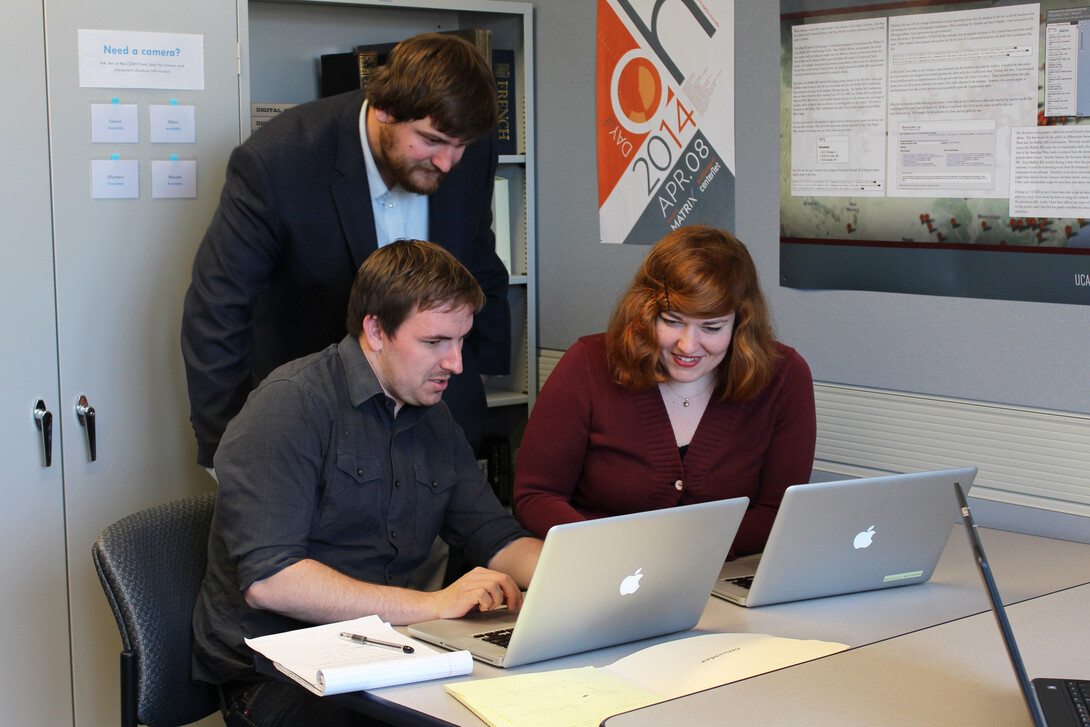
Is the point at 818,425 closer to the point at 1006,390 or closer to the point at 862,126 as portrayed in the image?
the point at 1006,390

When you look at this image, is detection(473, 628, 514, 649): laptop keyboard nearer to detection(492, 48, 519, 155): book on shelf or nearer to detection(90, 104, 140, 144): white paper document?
detection(90, 104, 140, 144): white paper document

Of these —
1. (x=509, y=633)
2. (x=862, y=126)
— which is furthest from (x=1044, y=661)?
(x=862, y=126)

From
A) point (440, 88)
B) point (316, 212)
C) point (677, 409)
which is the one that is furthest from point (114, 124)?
point (677, 409)

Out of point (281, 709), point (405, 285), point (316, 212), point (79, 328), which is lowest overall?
point (281, 709)

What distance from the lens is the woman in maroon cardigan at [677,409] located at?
2098 mm

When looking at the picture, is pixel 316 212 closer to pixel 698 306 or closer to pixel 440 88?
pixel 440 88

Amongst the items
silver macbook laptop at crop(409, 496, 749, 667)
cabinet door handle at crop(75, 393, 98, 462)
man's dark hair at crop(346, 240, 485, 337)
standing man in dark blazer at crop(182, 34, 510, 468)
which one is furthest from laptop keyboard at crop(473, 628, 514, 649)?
cabinet door handle at crop(75, 393, 98, 462)

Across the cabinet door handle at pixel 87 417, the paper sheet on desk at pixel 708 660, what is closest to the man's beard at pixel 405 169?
the cabinet door handle at pixel 87 417

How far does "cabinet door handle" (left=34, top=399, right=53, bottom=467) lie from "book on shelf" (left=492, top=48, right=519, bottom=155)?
1406 millimetres

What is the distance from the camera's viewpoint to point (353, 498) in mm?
1839

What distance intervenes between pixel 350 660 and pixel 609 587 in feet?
1.16

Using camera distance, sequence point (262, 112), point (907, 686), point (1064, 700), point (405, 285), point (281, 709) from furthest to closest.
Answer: point (262, 112)
point (405, 285)
point (281, 709)
point (907, 686)
point (1064, 700)

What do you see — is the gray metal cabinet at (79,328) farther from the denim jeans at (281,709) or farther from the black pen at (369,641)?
the black pen at (369,641)

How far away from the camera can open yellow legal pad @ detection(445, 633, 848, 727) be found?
1.33m
